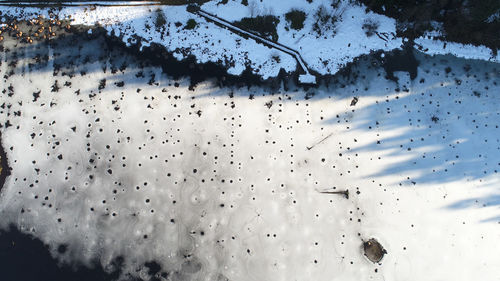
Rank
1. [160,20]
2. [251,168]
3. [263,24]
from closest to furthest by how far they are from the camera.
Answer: [251,168] < [160,20] < [263,24]

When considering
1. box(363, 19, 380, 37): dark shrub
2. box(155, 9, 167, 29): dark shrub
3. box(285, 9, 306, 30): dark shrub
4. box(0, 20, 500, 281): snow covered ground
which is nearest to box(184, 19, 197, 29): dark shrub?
box(155, 9, 167, 29): dark shrub

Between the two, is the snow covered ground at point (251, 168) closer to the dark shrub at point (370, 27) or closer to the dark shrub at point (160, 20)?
the dark shrub at point (370, 27)

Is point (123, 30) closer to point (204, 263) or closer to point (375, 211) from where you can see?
point (204, 263)

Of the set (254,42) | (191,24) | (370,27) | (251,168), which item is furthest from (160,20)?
(370,27)

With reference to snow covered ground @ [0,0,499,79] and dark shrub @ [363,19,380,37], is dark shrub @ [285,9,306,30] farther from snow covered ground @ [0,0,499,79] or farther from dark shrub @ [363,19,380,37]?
dark shrub @ [363,19,380,37]

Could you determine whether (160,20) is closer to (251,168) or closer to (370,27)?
(251,168)

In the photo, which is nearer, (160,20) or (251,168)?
(251,168)

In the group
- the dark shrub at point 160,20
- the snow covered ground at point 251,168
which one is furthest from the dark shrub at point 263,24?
the dark shrub at point 160,20
